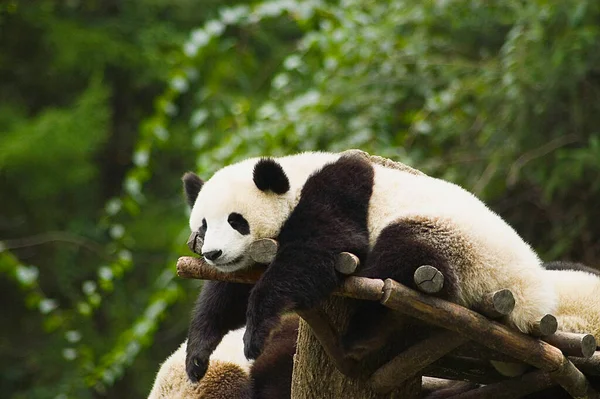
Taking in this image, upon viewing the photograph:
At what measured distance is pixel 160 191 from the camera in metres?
13.0

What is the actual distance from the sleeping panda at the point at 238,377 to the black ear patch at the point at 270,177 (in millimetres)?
1162

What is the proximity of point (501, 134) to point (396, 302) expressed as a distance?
14.9 feet

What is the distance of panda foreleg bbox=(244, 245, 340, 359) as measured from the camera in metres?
3.44

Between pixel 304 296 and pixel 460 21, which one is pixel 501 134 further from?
pixel 304 296

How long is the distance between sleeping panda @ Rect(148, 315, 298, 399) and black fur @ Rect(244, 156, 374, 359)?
1.21m

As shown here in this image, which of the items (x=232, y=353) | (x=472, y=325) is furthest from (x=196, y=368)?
(x=472, y=325)

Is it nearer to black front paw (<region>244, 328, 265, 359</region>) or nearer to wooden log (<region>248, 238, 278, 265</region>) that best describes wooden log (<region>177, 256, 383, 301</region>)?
wooden log (<region>248, 238, 278, 265</region>)

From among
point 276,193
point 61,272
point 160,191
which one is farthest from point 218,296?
point 160,191

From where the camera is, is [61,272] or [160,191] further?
[160,191]

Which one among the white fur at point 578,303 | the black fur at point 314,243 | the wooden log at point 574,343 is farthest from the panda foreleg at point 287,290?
the white fur at point 578,303

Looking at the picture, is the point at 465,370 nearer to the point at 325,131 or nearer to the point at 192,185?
the point at 192,185

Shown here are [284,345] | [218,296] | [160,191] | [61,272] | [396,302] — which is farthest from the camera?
[160,191]

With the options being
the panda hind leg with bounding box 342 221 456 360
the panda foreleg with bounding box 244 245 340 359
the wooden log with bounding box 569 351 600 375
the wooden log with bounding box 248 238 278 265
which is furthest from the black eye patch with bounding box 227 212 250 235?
the wooden log with bounding box 569 351 600 375

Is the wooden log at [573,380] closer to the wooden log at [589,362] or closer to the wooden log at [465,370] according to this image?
the wooden log at [589,362]
